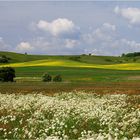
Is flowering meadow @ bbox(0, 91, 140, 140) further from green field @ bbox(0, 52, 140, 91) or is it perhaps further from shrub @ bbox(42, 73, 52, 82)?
green field @ bbox(0, 52, 140, 91)

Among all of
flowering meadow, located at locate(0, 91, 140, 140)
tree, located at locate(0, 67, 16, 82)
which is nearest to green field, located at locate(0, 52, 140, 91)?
tree, located at locate(0, 67, 16, 82)

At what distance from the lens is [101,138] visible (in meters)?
9.25

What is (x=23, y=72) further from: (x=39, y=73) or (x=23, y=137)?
(x=23, y=137)

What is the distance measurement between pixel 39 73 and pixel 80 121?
75.1 m

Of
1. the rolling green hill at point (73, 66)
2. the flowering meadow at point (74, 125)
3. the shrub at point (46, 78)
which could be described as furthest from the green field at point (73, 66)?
the flowering meadow at point (74, 125)

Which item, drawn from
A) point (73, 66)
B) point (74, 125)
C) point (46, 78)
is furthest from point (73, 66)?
point (74, 125)

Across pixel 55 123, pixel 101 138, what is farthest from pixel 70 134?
pixel 101 138

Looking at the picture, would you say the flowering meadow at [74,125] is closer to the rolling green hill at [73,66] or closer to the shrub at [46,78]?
the shrub at [46,78]

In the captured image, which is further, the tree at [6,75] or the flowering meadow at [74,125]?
the tree at [6,75]

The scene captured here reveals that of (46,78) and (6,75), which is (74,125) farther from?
(6,75)

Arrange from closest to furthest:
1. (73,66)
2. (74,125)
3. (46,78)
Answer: (74,125) < (46,78) < (73,66)

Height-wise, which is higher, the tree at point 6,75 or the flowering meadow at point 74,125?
the flowering meadow at point 74,125

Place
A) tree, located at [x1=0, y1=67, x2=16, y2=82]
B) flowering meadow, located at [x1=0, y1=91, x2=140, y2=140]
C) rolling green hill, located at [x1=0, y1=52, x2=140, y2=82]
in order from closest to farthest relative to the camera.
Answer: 1. flowering meadow, located at [x1=0, y1=91, x2=140, y2=140]
2. tree, located at [x1=0, y1=67, x2=16, y2=82]
3. rolling green hill, located at [x1=0, y1=52, x2=140, y2=82]

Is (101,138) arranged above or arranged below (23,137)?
above
